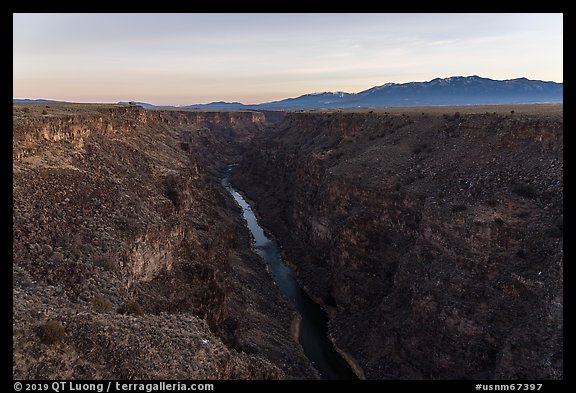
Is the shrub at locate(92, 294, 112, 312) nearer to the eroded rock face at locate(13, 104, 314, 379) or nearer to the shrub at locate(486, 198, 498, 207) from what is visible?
the eroded rock face at locate(13, 104, 314, 379)

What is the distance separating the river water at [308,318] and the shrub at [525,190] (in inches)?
784

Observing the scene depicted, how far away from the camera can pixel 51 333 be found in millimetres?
17391

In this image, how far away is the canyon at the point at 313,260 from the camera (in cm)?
2086

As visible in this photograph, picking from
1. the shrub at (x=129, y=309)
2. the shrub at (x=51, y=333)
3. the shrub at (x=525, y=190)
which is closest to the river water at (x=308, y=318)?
the shrub at (x=129, y=309)

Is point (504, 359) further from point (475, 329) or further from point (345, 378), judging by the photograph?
point (345, 378)

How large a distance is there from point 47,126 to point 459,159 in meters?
37.6

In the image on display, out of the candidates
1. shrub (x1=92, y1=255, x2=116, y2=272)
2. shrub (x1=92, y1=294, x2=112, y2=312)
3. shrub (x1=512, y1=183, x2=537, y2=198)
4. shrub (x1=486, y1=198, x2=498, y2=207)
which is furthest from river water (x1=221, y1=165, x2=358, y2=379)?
shrub (x1=512, y1=183, x2=537, y2=198)

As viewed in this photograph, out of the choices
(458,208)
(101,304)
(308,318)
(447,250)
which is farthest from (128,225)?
(458,208)

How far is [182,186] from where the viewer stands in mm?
45531

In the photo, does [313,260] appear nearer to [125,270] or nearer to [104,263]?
[125,270]

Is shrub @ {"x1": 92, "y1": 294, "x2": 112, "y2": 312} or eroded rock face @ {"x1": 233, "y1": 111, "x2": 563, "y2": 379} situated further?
eroded rock face @ {"x1": 233, "y1": 111, "x2": 563, "y2": 379}

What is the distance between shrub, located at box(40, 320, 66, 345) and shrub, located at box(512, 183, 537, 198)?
105ft

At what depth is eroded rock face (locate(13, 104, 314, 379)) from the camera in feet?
60.4
